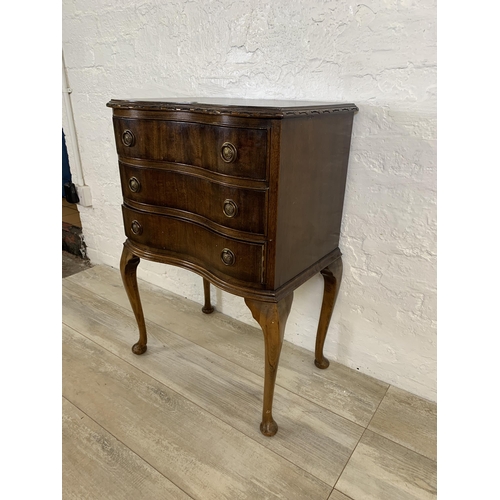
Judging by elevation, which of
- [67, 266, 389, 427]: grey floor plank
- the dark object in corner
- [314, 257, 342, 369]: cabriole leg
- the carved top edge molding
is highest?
the carved top edge molding

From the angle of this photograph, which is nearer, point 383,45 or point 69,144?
point 383,45

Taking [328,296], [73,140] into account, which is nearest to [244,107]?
[328,296]

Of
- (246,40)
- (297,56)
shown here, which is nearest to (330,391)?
(297,56)

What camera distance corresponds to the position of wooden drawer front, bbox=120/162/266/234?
1030 mm

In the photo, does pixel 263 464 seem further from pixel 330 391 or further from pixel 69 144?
pixel 69 144

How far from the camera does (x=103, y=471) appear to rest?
118 cm

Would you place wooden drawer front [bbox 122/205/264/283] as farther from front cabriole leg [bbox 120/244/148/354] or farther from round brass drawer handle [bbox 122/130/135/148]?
round brass drawer handle [bbox 122/130/135/148]

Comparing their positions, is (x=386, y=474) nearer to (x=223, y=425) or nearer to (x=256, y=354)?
(x=223, y=425)

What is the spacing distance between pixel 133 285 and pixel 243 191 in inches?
29.8

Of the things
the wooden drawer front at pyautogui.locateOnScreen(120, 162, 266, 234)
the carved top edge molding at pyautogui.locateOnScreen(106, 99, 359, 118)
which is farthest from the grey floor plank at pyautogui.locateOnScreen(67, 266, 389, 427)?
the carved top edge molding at pyautogui.locateOnScreen(106, 99, 359, 118)

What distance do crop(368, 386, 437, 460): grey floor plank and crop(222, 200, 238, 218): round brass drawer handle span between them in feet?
2.86

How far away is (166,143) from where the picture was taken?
1.16 meters

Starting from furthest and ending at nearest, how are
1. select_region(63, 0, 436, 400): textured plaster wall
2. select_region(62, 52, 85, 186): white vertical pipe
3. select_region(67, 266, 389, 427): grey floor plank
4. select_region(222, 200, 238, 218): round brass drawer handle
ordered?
1. select_region(62, 52, 85, 186): white vertical pipe
2. select_region(67, 266, 389, 427): grey floor plank
3. select_region(63, 0, 436, 400): textured plaster wall
4. select_region(222, 200, 238, 218): round brass drawer handle

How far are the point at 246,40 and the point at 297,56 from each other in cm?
22
